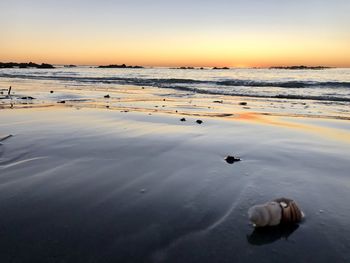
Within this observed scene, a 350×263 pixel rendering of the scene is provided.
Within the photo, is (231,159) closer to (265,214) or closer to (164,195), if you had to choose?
(164,195)

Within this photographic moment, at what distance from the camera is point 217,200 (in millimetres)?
4043

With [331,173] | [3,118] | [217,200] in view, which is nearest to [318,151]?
[331,173]

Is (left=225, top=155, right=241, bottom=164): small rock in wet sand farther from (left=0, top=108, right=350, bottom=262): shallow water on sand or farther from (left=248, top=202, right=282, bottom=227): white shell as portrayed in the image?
(left=248, top=202, right=282, bottom=227): white shell

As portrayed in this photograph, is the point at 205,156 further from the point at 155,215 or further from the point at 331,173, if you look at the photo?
the point at 155,215

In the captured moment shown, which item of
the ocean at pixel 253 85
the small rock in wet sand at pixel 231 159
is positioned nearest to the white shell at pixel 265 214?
the small rock in wet sand at pixel 231 159

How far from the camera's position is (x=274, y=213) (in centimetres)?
325

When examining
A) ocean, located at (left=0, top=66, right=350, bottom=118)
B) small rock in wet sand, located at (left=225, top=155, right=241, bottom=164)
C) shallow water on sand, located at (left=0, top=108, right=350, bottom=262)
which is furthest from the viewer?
ocean, located at (left=0, top=66, right=350, bottom=118)

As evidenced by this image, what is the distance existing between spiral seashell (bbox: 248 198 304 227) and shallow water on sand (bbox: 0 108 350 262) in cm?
9

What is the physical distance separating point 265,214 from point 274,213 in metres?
0.10

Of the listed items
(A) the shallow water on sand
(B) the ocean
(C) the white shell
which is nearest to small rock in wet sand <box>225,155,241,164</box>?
(A) the shallow water on sand

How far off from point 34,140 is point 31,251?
4579 mm

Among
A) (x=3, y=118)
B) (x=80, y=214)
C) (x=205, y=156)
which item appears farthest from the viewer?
(x=3, y=118)

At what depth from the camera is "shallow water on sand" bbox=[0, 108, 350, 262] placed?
2926 millimetres

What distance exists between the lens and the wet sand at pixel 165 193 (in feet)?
9.61
